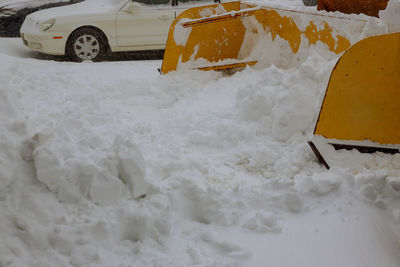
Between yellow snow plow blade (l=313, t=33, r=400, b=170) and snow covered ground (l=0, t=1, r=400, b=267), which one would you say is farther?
yellow snow plow blade (l=313, t=33, r=400, b=170)

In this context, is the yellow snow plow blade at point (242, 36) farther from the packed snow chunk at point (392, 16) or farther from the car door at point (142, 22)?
the car door at point (142, 22)

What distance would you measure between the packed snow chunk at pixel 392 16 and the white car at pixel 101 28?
525cm

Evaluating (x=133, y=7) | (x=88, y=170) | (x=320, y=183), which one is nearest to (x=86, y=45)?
(x=133, y=7)

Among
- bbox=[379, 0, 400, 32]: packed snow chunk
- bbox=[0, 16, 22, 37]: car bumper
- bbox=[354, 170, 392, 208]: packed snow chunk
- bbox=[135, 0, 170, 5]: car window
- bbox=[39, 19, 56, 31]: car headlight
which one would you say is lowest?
bbox=[0, 16, 22, 37]: car bumper

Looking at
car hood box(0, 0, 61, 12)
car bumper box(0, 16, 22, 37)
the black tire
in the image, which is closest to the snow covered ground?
the black tire

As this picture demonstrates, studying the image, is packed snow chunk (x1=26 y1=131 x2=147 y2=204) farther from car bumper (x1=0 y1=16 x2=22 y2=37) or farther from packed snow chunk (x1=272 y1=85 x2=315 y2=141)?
car bumper (x1=0 y1=16 x2=22 y2=37)

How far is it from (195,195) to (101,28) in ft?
19.5

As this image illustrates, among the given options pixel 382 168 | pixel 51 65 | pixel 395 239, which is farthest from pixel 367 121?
pixel 51 65

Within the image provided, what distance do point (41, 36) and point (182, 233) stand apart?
6.50 meters

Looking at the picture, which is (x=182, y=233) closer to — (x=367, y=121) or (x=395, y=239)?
(x=395, y=239)

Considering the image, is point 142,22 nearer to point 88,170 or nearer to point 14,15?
point 14,15

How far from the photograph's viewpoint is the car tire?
7.98 metres

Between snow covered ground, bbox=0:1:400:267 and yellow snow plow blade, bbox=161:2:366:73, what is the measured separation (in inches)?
55.9

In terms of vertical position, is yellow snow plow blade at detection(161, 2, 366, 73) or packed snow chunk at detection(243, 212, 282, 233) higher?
yellow snow plow blade at detection(161, 2, 366, 73)
